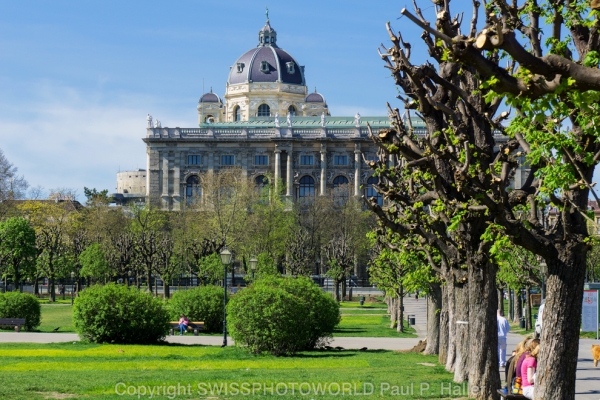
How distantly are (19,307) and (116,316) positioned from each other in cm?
989

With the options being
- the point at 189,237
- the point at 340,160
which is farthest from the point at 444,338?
the point at 340,160

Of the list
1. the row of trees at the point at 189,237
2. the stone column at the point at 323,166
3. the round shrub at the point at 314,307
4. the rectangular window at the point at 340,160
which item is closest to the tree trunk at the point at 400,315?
the round shrub at the point at 314,307

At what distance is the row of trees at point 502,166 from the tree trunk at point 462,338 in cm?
3

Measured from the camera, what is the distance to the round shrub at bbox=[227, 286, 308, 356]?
2844cm

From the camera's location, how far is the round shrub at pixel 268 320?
28438mm

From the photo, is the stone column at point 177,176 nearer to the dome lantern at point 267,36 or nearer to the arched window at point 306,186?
the arched window at point 306,186

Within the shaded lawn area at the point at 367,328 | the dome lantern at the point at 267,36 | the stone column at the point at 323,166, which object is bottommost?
the shaded lawn area at the point at 367,328

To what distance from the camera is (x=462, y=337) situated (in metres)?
21.0

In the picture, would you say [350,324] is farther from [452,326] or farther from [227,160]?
[227,160]

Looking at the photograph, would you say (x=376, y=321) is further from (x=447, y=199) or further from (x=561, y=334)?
(x=561, y=334)

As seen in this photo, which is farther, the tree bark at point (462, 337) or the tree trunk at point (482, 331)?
the tree bark at point (462, 337)

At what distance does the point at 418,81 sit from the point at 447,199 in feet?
7.96

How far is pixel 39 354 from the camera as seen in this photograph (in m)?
28.1

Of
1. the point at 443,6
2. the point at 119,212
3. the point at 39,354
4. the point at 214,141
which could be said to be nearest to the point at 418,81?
the point at 443,6
